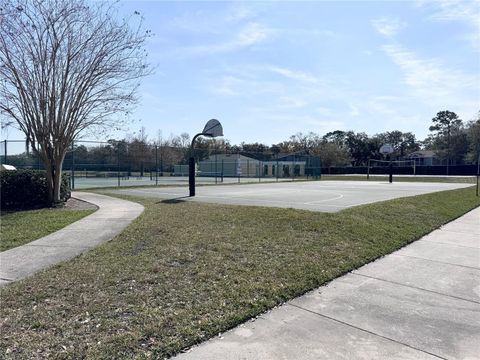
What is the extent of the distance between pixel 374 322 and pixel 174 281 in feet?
7.62

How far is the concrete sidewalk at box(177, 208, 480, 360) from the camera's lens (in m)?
3.43

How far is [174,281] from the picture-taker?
4.91 meters

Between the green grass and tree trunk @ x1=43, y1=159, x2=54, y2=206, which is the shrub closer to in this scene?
tree trunk @ x1=43, y1=159, x2=54, y2=206

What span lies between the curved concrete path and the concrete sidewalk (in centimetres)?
315

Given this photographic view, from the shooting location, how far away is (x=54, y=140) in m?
12.0

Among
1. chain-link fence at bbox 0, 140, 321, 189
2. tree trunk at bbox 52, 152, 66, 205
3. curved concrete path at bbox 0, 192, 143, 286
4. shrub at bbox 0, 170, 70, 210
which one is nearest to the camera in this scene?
curved concrete path at bbox 0, 192, 143, 286

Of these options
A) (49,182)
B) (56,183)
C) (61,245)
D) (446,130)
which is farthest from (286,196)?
(446,130)

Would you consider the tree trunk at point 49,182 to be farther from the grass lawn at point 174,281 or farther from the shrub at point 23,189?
the grass lawn at point 174,281

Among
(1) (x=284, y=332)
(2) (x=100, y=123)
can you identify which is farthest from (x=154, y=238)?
(2) (x=100, y=123)

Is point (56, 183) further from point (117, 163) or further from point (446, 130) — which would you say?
point (446, 130)

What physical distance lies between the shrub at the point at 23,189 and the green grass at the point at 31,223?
96 cm

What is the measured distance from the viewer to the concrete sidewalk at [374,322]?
135 inches

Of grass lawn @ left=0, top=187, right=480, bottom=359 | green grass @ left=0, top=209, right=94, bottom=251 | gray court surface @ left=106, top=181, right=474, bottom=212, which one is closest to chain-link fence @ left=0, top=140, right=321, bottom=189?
gray court surface @ left=106, top=181, right=474, bottom=212

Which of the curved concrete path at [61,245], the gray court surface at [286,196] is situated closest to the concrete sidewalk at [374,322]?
the curved concrete path at [61,245]
